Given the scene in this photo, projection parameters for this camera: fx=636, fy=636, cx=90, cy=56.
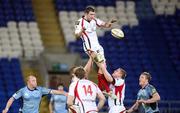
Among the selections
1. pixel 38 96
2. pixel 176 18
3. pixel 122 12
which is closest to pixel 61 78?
pixel 122 12

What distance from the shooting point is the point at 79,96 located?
11422 mm

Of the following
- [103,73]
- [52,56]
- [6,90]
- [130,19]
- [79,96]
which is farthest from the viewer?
[130,19]

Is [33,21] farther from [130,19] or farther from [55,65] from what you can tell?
[130,19]

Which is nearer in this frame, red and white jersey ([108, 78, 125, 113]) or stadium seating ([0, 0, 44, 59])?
red and white jersey ([108, 78, 125, 113])

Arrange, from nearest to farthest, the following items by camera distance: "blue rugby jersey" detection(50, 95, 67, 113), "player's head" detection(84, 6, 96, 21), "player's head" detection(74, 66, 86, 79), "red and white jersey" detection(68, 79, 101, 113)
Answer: "player's head" detection(74, 66, 86, 79)
"red and white jersey" detection(68, 79, 101, 113)
"player's head" detection(84, 6, 96, 21)
"blue rugby jersey" detection(50, 95, 67, 113)

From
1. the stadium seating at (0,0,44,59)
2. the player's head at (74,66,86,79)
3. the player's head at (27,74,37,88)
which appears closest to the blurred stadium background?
the stadium seating at (0,0,44,59)

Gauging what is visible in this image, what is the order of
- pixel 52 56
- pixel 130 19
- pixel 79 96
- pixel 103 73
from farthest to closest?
pixel 130 19 < pixel 52 56 < pixel 103 73 < pixel 79 96

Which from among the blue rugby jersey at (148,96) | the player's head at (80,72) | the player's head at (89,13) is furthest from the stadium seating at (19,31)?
the player's head at (80,72)

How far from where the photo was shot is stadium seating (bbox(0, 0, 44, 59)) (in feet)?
70.9

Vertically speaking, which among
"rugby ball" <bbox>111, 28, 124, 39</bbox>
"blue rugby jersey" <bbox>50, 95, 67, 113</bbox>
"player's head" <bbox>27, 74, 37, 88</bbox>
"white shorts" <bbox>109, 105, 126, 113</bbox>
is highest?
"rugby ball" <bbox>111, 28, 124, 39</bbox>

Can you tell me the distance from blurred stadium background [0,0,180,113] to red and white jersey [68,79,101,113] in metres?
8.50

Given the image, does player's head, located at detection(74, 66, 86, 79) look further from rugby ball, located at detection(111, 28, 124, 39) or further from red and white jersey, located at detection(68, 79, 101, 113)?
rugby ball, located at detection(111, 28, 124, 39)

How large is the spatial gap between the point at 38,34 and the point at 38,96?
8571mm

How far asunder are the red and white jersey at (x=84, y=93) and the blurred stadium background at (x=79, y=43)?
8.50 meters
